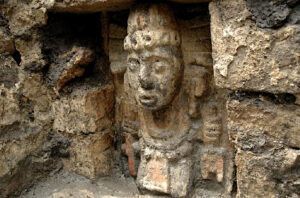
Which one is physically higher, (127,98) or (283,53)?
(283,53)

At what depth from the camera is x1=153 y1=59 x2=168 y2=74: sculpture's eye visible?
5.08 feet

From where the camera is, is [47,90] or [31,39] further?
[47,90]

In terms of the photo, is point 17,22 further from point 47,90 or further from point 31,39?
point 47,90

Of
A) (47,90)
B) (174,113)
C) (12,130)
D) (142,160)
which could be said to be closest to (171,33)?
(174,113)

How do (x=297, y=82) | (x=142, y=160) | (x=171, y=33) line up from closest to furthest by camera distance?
(x=297, y=82) → (x=171, y=33) → (x=142, y=160)

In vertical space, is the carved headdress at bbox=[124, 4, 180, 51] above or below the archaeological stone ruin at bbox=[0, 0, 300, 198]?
above

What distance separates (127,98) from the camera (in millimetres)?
1943

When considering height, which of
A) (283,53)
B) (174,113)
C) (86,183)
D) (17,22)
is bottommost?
(86,183)

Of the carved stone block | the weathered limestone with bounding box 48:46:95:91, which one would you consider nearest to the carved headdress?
the weathered limestone with bounding box 48:46:95:91

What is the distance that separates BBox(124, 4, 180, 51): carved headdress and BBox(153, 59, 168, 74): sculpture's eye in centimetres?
8

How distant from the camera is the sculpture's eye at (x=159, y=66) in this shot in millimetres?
1550

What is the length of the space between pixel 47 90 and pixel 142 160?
0.73 m

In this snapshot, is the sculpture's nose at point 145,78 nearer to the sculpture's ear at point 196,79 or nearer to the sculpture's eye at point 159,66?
the sculpture's eye at point 159,66

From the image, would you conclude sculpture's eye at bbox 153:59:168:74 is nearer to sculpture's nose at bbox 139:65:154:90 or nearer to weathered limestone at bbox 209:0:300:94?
sculpture's nose at bbox 139:65:154:90
